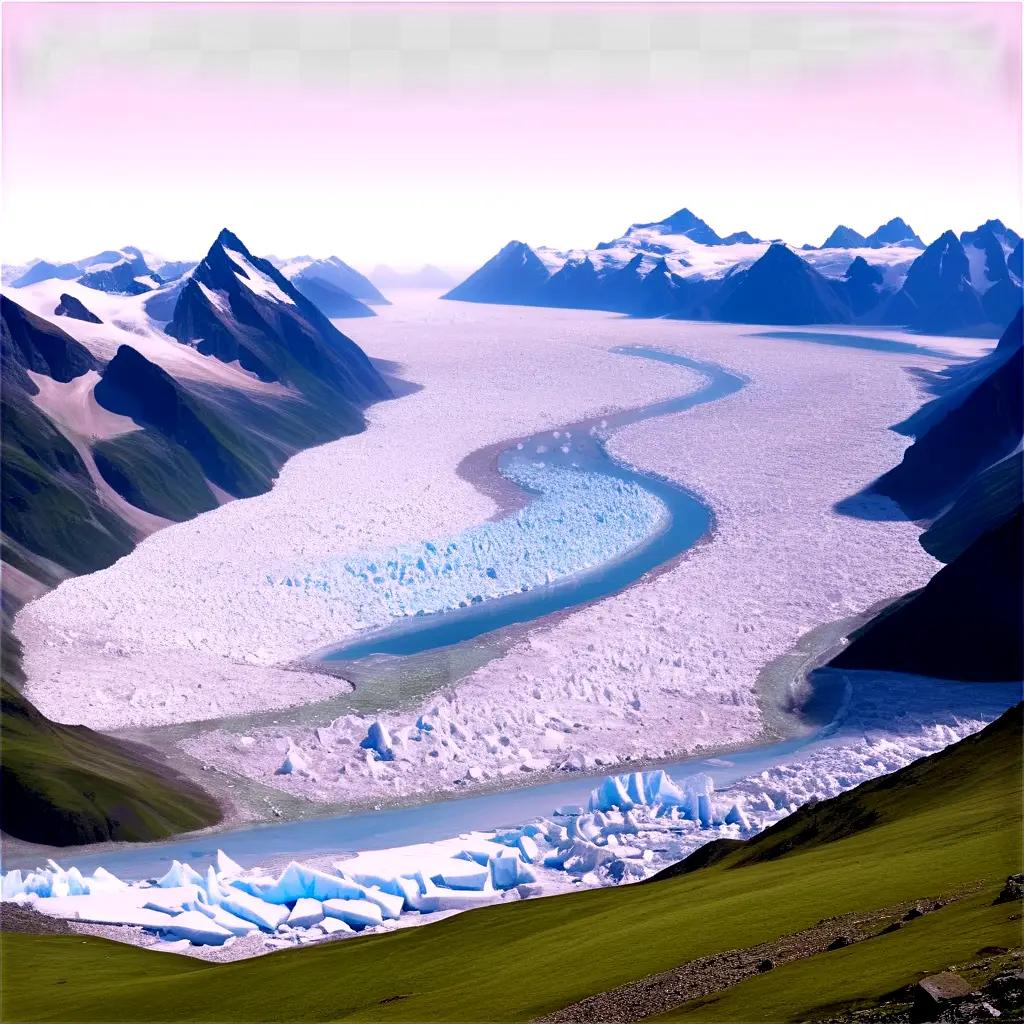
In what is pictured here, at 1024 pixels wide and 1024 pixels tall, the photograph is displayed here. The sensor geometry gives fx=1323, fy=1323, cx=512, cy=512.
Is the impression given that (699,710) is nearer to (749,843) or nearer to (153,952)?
(749,843)

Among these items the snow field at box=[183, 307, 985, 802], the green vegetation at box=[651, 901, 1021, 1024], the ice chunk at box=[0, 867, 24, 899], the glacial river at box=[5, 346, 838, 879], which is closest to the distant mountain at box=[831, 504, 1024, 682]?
the snow field at box=[183, 307, 985, 802]

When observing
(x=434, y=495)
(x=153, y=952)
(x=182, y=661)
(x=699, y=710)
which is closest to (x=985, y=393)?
(x=434, y=495)

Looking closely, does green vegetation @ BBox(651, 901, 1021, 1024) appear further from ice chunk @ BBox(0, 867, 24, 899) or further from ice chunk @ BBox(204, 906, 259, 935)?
ice chunk @ BBox(0, 867, 24, 899)

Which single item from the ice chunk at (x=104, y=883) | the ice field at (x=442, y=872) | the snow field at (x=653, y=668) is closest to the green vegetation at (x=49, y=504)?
the snow field at (x=653, y=668)

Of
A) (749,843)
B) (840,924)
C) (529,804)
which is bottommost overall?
(529,804)

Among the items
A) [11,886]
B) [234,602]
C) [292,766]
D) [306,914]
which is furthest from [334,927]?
[234,602]

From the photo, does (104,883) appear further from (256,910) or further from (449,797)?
(449,797)

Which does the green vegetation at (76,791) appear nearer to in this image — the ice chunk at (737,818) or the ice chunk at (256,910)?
the ice chunk at (256,910)
